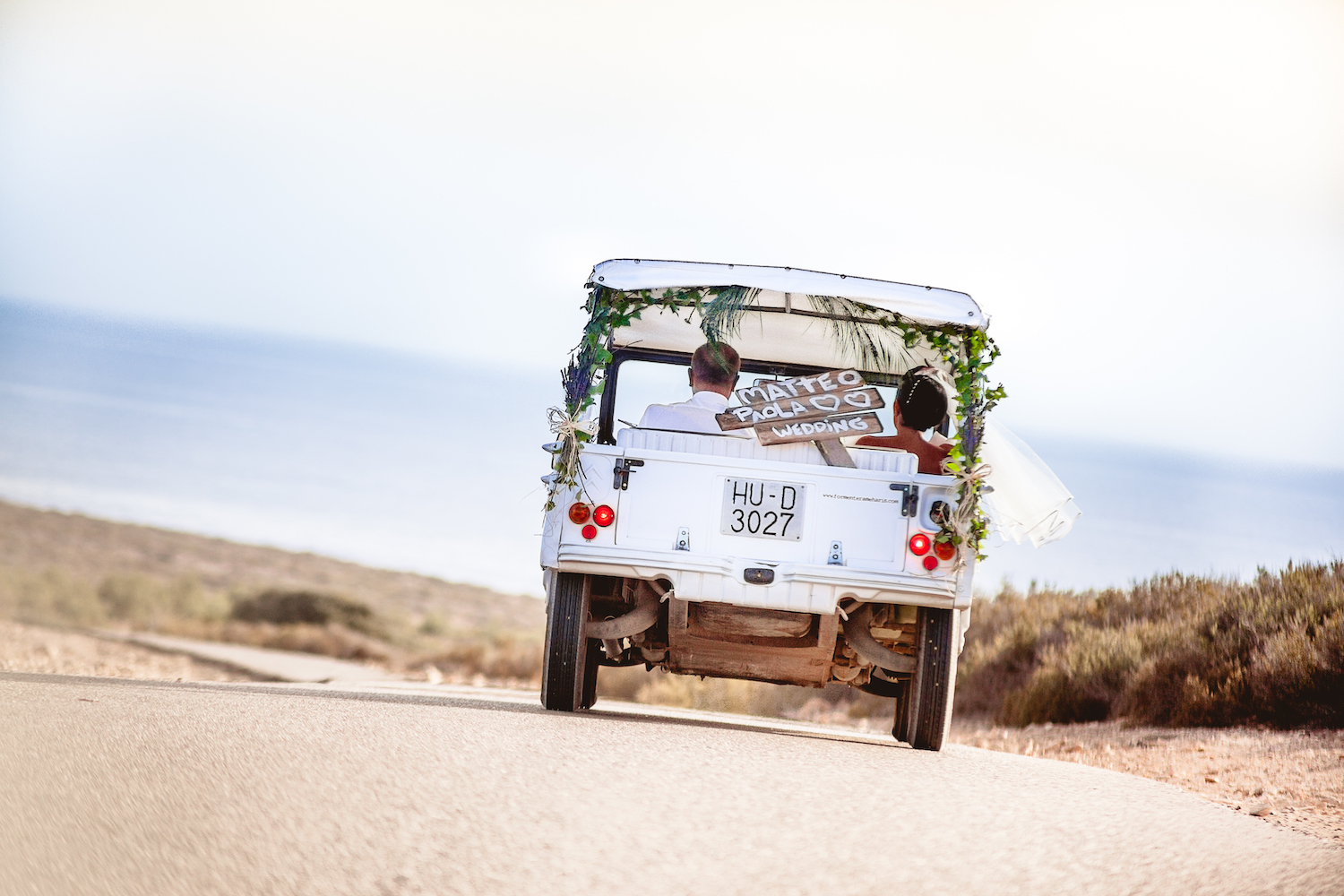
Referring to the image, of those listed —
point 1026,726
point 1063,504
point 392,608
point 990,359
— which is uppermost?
point 990,359

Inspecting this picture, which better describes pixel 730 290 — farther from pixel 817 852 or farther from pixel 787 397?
pixel 817 852

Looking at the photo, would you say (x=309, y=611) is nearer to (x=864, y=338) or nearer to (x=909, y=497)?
(x=864, y=338)

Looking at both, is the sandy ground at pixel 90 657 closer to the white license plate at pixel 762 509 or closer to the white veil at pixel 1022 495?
the white license plate at pixel 762 509

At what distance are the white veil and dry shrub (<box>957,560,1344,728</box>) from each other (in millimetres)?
2612

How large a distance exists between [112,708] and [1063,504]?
221 inches

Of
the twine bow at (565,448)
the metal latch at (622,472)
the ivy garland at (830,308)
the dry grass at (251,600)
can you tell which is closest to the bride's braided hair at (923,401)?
the ivy garland at (830,308)

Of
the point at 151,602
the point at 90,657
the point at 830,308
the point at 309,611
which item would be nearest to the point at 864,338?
the point at 830,308

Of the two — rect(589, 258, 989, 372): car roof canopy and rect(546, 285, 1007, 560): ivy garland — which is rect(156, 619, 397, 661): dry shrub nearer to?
rect(589, 258, 989, 372): car roof canopy

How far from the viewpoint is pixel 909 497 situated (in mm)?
7496

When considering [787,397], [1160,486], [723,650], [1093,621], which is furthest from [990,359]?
Result: [1160,486]

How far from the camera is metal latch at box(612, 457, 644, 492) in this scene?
7.47 meters

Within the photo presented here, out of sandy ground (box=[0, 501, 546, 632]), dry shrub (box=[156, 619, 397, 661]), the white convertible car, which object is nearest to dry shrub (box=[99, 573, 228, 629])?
dry shrub (box=[156, 619, 397, 661])

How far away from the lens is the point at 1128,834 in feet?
17.0

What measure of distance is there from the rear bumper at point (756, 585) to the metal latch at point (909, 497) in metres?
0.36
